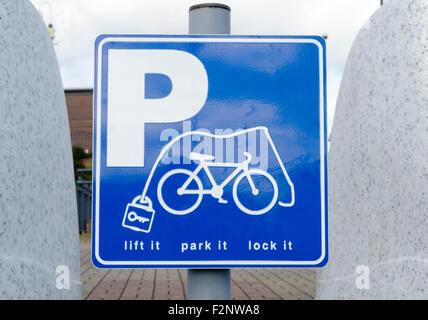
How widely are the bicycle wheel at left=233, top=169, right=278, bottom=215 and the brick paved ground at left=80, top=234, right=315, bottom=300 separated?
14.6ft

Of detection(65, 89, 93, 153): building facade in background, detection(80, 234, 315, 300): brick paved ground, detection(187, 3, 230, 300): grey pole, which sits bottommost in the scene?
detection(80, 234, 315, 300): brick paved ground

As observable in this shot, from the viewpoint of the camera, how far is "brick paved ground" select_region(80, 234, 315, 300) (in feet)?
19.7

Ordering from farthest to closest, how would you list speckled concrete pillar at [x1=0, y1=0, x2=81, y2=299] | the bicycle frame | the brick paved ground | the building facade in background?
the building facade in background
the brick paved ground
speckled concrete pillar at [x1=0, y1=0, x2=81, y2=299]
the bicycle frame

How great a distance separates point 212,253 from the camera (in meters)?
1.45

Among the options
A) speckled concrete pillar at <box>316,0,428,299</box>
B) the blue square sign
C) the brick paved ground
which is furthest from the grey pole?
the brick paved ground

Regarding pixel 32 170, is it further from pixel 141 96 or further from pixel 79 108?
pixel 79 108

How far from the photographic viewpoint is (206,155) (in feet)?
4.71

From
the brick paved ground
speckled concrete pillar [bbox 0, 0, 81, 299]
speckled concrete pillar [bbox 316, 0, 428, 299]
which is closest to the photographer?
speckled concrete pillar [bbox 0, 0, 81, 299]

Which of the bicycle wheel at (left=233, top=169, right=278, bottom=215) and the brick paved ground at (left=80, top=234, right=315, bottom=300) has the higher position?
the bicycle wheel at (left=233, top=169, right=278, bottom=215)

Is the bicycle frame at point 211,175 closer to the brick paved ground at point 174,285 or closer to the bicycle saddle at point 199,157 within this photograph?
the bicycle saddle at point 199,157

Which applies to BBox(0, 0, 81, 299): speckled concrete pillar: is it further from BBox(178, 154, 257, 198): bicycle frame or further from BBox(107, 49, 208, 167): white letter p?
BBox(178, 154, 257, 198): bicycle frame

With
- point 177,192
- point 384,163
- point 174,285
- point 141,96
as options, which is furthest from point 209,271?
point 174,285

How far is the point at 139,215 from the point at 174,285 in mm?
5513
